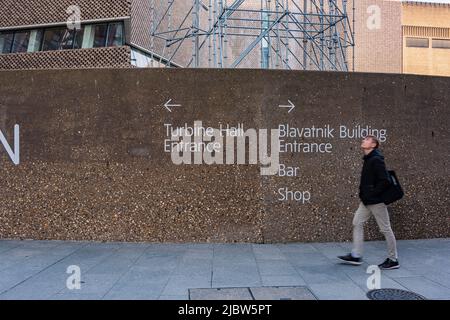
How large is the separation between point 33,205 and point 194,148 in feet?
10.4

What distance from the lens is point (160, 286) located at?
16.9 ft

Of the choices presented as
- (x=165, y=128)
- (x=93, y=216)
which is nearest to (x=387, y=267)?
(x=165, y=128)

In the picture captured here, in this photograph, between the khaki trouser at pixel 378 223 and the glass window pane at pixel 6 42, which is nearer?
the khaki trouser at pixel 378 223

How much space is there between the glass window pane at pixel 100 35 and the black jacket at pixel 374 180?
16130 mm

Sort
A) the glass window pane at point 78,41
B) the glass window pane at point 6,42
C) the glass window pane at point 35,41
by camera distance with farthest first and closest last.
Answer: the glass window pane at point 6,42, the glass window pane at point 35,41, the glass window pane at point 78,41

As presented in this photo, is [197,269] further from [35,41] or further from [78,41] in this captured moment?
[35,41]

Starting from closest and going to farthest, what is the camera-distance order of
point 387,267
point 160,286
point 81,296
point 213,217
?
point 81,296 < point 160,286 < point 387,267 < point 213,217

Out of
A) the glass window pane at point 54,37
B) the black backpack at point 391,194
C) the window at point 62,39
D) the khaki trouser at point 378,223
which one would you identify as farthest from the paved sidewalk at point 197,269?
the glass window pane at point 54,37

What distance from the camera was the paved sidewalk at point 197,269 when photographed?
198 inches

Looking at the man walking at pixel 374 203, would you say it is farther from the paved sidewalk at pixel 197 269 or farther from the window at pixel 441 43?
the window at pixel 441 43

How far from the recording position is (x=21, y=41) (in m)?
20.4

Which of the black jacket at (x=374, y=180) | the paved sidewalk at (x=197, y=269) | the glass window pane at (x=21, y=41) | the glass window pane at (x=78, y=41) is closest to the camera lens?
the paved sidewalk at (x=197, y=269)

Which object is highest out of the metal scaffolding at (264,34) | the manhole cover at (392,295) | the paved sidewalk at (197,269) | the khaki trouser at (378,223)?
the metal scaffolding at (264,34)

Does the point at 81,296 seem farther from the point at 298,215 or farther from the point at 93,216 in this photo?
the point at 298,215
